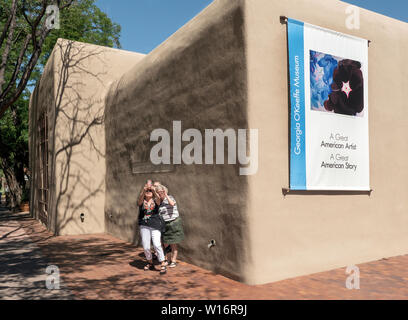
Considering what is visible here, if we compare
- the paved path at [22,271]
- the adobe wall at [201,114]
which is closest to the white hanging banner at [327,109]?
the adobe wall at [201,114]

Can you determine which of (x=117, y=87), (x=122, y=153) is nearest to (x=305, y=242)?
(x=122, y=153)

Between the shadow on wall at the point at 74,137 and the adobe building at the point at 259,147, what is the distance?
1617mm

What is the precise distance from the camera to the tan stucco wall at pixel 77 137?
469 inches

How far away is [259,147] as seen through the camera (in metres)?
6.16

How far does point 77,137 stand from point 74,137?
3.8 inches

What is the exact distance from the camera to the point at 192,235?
24.7 ft

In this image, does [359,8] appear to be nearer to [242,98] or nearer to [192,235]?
[242,98]

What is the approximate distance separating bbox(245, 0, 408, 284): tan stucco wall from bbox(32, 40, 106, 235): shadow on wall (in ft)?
25.6

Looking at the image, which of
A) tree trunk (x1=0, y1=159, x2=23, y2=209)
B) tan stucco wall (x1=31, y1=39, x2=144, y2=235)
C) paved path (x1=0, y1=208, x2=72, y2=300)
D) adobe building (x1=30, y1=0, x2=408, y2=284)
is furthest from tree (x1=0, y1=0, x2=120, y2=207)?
adobe building (x1=30, y1=0, x2=408, y2=284)

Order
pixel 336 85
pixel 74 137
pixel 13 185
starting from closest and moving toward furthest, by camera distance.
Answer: pixel 336 85 < pixel 74 137 < pixel 13 185

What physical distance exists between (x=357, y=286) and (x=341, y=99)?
3.46m

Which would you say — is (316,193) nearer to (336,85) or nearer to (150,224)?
(336,85)

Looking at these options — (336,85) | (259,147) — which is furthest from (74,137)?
(336,85)

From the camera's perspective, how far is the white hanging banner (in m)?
6.55
